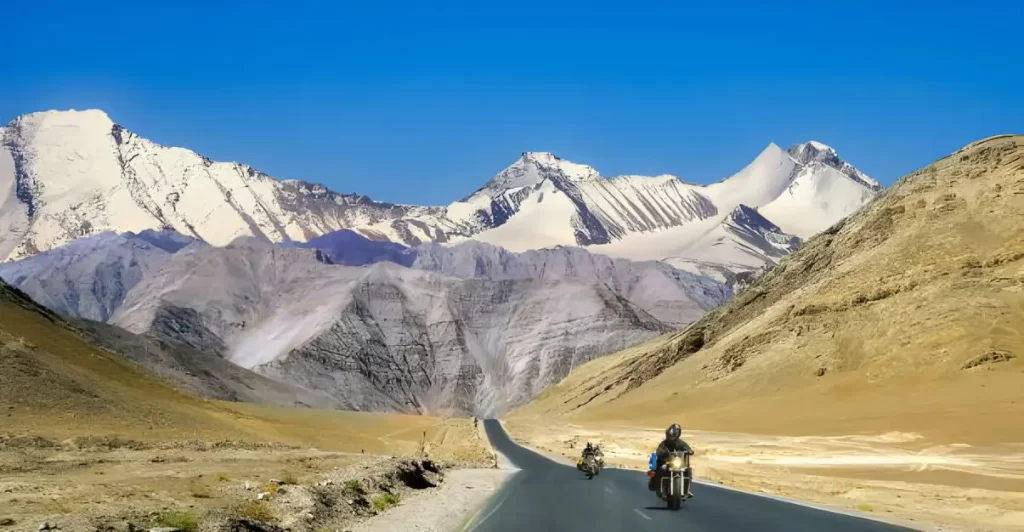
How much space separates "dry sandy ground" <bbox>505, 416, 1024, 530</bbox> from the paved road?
226 centimetres

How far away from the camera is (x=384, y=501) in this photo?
96.9 feet

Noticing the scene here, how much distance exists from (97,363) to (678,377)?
68382 mm

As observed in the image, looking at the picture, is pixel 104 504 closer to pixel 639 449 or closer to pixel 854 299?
pixel 639 449

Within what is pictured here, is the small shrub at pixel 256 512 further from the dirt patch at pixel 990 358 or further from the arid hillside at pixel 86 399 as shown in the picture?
the dirt patch at pixel 990 358

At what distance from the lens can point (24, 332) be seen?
61250 millimetres

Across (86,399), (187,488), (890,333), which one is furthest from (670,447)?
(890,333)

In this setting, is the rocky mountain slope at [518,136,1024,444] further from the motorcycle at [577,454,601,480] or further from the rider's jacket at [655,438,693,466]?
the rider's jacket at [655,438,693,466]

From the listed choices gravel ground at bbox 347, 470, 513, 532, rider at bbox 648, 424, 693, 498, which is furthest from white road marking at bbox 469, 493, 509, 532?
rider at bbox 648, 424, 693, 498

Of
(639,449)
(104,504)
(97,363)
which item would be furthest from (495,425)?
(104,504)

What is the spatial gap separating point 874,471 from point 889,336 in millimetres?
44506

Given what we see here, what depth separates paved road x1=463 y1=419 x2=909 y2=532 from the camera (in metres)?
22.2

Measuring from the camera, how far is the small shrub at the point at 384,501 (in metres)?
28.4

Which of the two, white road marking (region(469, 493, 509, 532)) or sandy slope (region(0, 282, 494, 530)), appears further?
sandy slope (region(0, 282, 494, 530))

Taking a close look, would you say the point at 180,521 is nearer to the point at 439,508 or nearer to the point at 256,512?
the point at 256,512
